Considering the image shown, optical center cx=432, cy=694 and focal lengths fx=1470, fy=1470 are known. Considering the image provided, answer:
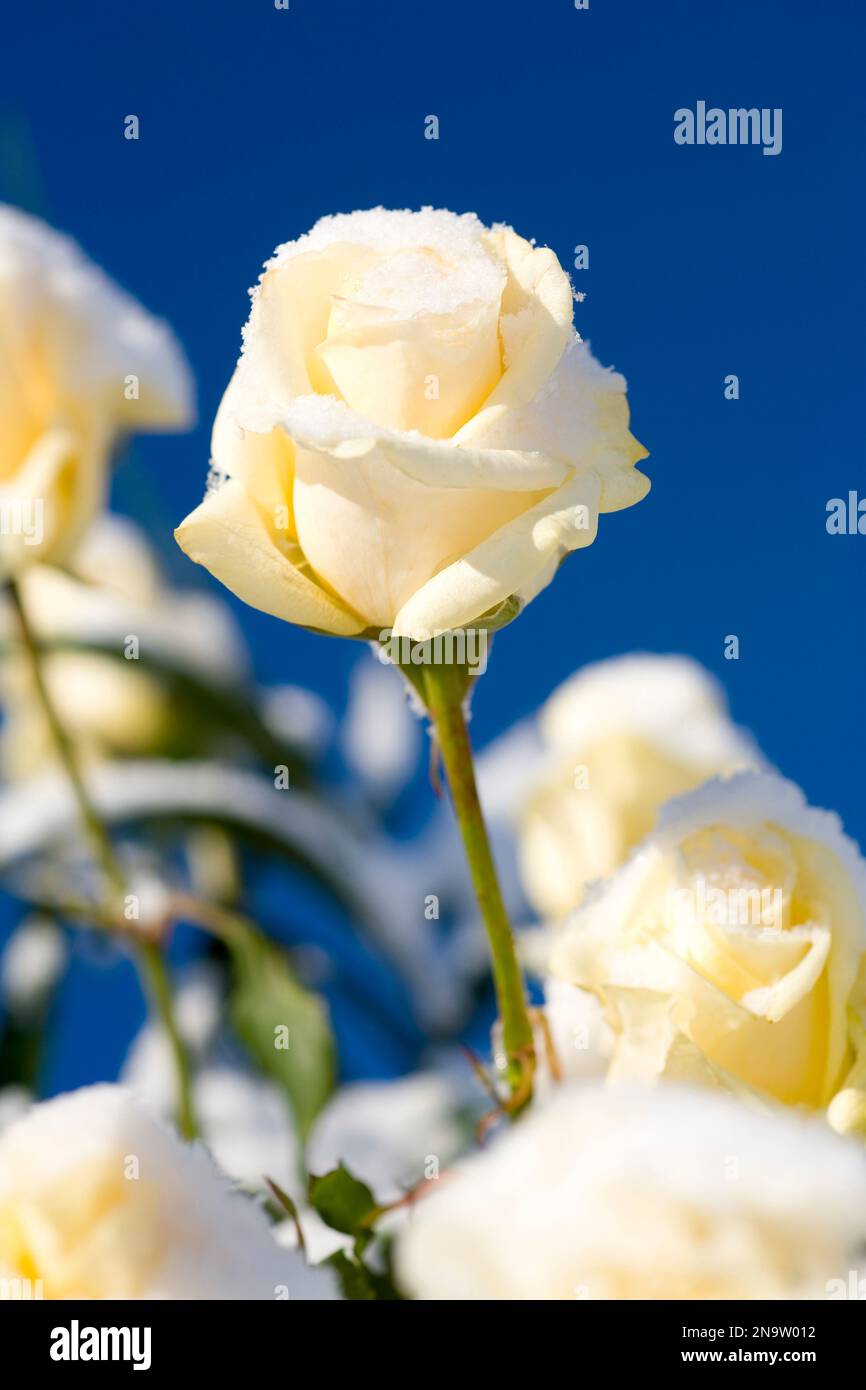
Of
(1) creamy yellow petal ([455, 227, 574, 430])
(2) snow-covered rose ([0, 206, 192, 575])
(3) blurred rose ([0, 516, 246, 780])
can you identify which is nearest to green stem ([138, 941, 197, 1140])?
(2) snow-covered rose ([0, 206, 192, 575])

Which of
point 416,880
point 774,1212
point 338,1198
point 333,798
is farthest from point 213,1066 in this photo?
point 774,1212

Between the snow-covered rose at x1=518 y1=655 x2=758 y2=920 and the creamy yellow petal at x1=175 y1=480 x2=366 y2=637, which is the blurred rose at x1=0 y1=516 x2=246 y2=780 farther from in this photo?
the creamy yellow petal at x1=175 y1=480 x2=366 y2=637

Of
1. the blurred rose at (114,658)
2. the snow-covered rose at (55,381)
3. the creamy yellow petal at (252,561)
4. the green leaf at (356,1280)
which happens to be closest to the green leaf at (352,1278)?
the green leaf at (356,1280)

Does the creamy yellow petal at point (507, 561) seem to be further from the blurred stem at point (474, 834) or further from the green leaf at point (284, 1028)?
the green leaf at point (284, 1028)
